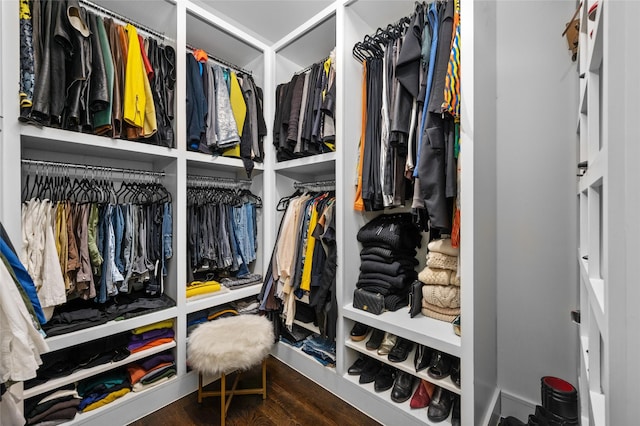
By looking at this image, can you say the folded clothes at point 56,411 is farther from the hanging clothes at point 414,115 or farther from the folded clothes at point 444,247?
the folded clothes at point 444,247

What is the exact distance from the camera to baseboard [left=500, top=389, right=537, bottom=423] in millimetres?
1512

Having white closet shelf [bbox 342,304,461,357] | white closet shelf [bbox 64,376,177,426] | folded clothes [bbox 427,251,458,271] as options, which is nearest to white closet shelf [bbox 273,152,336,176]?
folded clothes [bbox 427,251,458,271]

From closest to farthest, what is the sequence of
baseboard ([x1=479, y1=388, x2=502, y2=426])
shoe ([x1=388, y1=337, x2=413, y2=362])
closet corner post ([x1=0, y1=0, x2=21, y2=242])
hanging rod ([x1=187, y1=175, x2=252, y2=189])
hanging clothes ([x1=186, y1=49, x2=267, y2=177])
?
closet corner post ([x1=0, y1=0, x2=21, y2=242]) < baseboard ([x1=479, y1=388, x2=502, y2=426]) < shoe ([x1=388, y1=337, x2=413, y2=362]) < hanging clothes ([x1=186, y1=49, x2=267, y2=177]) < hanging rod ([x1=187, y1=175, x2=252, y2=189])

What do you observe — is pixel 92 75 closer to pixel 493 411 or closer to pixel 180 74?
pixel 180 74

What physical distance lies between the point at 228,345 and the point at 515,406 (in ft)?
5.54

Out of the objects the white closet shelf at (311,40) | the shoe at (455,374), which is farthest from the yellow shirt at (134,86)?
the shoe at (455,374)

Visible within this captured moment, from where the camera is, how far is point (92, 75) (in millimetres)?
1410

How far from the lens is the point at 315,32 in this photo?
1.95 m

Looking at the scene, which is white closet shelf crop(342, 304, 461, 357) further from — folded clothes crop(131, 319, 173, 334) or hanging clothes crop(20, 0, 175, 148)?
hanging clothes crop(20, 0, 175, 148)

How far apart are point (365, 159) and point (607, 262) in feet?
4.07

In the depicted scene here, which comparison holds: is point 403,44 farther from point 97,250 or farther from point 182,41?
point 97,250

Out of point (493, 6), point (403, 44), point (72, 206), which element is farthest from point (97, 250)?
point (493, 6)

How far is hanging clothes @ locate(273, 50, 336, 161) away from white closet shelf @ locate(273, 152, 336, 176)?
0.06 m

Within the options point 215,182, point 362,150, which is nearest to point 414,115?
point 362,150
